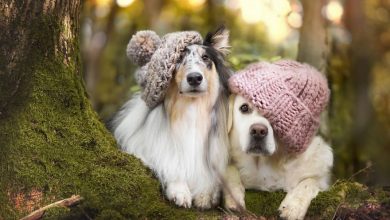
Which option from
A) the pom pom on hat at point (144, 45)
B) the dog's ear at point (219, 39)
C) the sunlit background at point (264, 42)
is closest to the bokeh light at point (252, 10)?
the sunlit background at point (264, 42)

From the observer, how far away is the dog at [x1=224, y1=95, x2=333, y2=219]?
159 inches

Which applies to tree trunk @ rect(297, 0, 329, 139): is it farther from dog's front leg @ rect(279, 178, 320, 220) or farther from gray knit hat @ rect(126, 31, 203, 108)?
gray knit hat @ rect(126, 31, 203, 108)

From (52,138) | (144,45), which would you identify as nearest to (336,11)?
(144,45)

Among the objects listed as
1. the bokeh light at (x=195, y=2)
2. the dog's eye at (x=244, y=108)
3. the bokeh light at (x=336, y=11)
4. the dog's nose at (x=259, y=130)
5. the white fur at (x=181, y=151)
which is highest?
the bokeh light at (x=195, y=2)

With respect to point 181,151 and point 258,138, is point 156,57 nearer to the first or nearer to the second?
point 181,151

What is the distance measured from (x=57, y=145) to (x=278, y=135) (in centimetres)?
146

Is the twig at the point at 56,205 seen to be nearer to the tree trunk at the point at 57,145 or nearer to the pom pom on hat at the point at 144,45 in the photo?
the tree trunk at the point at 57,145

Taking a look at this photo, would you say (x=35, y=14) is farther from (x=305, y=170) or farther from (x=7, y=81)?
(x=305, y=170)

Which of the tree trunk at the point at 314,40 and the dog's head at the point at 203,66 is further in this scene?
the tree trunk at the point at 314,40

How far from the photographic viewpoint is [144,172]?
397cm

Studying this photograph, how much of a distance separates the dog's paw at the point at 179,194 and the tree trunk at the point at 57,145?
0.06 m

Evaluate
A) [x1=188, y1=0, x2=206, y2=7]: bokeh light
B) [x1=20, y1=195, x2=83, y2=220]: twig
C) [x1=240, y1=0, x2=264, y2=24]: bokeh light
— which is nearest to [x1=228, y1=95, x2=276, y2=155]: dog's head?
[x1=20, y1=195, x2=83, y2=220]: twig

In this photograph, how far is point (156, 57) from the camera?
13.6 feet

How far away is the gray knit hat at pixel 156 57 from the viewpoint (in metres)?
4.07
